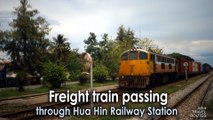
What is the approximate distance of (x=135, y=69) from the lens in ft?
76.6

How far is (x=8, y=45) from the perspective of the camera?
1358 inches

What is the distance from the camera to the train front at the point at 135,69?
22.9 meters

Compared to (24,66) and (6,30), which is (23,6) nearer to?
(6,30)

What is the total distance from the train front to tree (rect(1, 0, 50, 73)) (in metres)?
15.1

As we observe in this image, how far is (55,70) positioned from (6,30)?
1077 cm

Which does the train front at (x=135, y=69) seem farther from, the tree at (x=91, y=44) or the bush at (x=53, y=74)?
the tree at (x=91, y=44)

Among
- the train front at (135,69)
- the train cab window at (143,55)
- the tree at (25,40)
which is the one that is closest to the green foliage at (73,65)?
the tree at (25,40)

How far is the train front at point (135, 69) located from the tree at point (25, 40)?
15.1 metres

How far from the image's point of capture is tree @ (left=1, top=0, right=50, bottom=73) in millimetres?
33188

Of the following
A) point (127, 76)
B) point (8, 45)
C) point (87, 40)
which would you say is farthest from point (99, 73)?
point (87, 40)

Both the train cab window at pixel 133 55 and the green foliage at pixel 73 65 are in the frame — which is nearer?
the train cab window at pixel 133 55

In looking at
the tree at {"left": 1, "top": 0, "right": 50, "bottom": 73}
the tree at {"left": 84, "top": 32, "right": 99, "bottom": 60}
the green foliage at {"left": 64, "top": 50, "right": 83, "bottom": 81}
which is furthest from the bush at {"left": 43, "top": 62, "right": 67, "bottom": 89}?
the tree at {"left": 84, "top": 32, "right": 99, "bottom": 60}

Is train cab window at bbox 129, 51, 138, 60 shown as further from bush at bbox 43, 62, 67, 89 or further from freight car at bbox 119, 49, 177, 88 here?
bush at bbox 43, 62, 67, 89

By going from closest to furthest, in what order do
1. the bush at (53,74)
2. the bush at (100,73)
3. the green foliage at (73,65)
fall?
the bush at (53,74) < the bush at (100,73) < the green foliage at (73,65)
